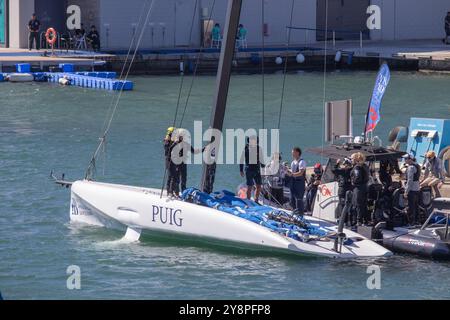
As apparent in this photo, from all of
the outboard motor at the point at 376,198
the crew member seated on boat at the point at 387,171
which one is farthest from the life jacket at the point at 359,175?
the crew member seated on boat at the point at 387,171

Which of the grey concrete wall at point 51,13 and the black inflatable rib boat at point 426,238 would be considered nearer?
the black inflatable rib boat at point 426,238

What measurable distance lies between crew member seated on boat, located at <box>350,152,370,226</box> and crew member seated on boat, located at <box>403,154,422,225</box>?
0.78 meters

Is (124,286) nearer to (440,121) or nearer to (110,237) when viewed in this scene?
(110,237)

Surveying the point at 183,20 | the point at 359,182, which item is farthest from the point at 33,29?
the point at 359,182

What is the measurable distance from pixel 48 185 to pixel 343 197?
9.84 meters

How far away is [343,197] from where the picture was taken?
21578mm

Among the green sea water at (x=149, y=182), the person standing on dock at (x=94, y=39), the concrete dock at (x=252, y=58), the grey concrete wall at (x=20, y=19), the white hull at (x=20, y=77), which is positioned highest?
the grey concrete wall at (x=20, y=19)

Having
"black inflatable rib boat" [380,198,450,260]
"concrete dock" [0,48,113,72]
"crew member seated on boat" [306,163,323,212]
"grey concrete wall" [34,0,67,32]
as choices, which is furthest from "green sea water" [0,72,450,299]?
"grey concrete wall" [34,0,67,32]

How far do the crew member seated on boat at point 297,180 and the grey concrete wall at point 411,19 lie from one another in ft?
141

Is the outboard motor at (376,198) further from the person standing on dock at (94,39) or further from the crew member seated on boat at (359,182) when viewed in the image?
the person standing on dock at (94,39)

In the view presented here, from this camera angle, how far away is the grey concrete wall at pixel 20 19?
5628 cm

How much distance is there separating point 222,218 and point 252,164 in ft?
5.81

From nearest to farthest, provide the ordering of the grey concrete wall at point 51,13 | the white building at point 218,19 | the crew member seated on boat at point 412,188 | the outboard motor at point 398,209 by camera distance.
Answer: the crew member seated on boat at point 412,188
the outboard motor at point 398,209
the white building at point 218,19
the grey concrete wall at point 51,13

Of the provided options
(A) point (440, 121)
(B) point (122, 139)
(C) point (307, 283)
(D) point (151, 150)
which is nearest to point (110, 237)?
(C) point (307, 283)
